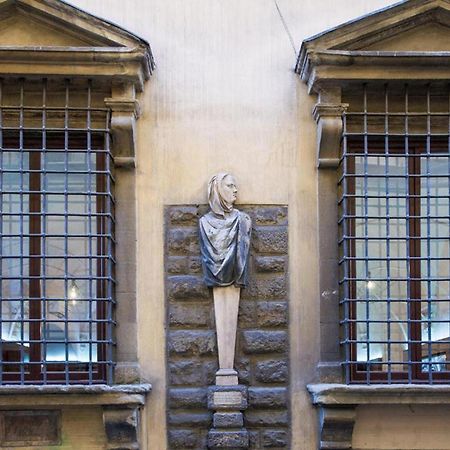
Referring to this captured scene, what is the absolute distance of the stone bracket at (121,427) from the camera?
7145 millimetres

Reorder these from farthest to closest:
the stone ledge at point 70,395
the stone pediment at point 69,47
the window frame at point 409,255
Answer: the window frame at point 409,255 → the stone pediment at point 69,47 → the stone ledge at point 70,395

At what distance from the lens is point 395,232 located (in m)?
7.77

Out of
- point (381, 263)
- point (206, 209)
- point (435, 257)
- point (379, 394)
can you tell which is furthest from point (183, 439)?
point (435, 257)

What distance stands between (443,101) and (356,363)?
7.27 ft

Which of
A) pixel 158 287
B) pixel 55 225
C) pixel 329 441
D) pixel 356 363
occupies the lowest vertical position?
pixel 329 441

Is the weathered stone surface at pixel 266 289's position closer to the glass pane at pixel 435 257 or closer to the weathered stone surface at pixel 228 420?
the weathered stone surface at pixel 228 420

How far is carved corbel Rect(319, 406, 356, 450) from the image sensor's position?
7.20m

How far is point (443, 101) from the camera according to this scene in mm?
7605

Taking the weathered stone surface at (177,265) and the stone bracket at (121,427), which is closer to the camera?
the stone bracket at (121,427)

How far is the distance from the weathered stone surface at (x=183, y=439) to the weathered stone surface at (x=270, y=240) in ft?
5.03

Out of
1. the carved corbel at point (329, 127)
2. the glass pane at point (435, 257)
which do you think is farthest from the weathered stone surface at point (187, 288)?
the glass pane at point (435, 257)

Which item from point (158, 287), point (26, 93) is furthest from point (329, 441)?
point (26, 93)

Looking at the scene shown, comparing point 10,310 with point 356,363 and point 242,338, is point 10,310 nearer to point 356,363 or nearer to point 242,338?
point 242,338

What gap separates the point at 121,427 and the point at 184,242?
1504mm
